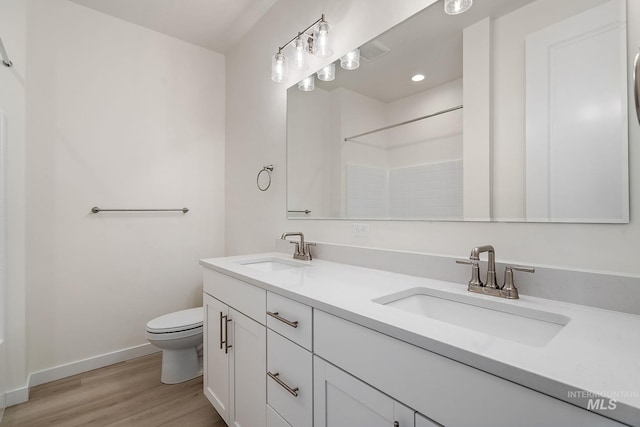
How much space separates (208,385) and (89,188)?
1.66 m

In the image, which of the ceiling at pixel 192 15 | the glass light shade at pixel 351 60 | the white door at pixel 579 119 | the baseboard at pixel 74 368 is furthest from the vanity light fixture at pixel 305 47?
the baseboard at pixel 74 368

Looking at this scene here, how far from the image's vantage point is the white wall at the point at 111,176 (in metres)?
→ 1.98

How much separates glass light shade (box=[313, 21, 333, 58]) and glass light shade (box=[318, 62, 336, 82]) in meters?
0.06

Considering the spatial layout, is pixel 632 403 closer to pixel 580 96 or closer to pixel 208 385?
pixel 580 96

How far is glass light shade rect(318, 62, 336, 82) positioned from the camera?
1685 millimetres

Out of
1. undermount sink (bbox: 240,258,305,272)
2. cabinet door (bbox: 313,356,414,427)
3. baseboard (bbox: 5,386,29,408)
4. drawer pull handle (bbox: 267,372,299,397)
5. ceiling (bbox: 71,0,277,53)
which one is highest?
ceiling (bbox: 71,0,277,53)

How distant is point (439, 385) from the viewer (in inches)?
23.2

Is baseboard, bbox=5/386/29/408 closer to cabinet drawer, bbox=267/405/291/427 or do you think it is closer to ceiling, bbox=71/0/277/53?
cabinet drawer, bbox=267/405/291/427

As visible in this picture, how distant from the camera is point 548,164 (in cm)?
92

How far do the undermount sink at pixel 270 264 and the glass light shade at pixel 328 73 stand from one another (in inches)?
43.5

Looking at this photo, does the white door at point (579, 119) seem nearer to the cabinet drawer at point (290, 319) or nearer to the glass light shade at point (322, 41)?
the cabinet drawer at point (290, 319)

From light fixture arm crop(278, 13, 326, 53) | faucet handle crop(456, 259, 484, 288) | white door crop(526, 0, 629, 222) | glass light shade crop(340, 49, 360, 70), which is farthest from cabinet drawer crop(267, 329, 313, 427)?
light fixture arm crop(278, 13, 326, 53)

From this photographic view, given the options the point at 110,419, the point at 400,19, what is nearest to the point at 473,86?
the point at 400,19

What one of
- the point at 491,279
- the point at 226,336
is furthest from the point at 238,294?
the point at 491,279
